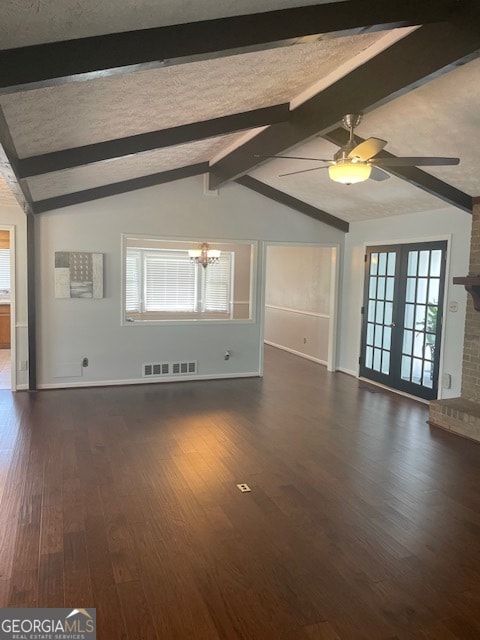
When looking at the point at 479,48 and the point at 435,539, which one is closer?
the point at 479,48

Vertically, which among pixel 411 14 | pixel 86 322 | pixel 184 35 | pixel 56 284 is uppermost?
Result: pixel 411 14

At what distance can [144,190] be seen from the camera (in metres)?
6.27

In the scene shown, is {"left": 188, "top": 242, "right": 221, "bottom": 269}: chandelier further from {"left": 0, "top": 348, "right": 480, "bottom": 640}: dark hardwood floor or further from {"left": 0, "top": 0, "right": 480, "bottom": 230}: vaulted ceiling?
{"left": 0, "top": 348, "right": 480, "bottom": 640}: dark hardwood floor

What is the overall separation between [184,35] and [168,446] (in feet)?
10.6

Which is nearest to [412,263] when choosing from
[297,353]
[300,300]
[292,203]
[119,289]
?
[292,203]

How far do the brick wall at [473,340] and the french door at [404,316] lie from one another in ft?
1.61

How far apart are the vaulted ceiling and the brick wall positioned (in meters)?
0.32

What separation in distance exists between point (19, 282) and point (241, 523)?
4416 millimetres

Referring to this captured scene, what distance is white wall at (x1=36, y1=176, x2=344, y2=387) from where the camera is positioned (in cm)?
602

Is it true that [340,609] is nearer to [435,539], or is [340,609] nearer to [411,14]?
[435,539]

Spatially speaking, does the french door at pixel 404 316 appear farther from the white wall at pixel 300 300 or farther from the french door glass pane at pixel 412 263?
the white wall at pixel 300 300

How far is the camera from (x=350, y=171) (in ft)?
11.1

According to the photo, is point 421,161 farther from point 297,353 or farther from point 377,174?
point 297,353

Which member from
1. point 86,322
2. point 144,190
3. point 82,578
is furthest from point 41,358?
point 82,578
